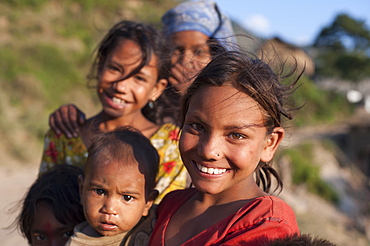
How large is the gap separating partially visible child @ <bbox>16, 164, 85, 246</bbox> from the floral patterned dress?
33cm

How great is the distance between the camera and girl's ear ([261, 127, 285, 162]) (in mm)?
1550

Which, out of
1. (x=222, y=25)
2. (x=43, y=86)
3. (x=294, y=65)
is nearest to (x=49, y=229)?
(x=294, y=65)

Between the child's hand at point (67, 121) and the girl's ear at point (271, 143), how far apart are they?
1331 millimetres

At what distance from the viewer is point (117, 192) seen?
66.9 inches

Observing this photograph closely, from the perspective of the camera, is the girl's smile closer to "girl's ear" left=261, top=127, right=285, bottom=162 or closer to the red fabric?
"girl's ear" left=261, top=127, right=285, bottom=162

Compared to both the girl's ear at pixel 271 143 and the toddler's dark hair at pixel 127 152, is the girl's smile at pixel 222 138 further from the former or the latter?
the toddler's dark hair at pixel 127 152

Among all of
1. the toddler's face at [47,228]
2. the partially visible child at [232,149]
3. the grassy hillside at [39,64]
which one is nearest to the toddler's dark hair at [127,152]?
the partially visible child at [232,149]

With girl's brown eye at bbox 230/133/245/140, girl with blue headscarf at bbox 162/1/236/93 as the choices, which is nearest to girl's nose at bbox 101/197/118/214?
girl's brown eye at bbox 230/133/245/140

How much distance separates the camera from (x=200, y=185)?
4.94 feet

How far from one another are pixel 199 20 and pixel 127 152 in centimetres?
140

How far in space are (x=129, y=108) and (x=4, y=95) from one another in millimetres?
11177

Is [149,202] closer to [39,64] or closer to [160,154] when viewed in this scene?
[160,154]

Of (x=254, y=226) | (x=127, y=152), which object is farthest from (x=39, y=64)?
(x=254, y=226)

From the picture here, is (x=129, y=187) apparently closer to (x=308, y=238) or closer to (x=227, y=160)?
(x=227, y=160)
